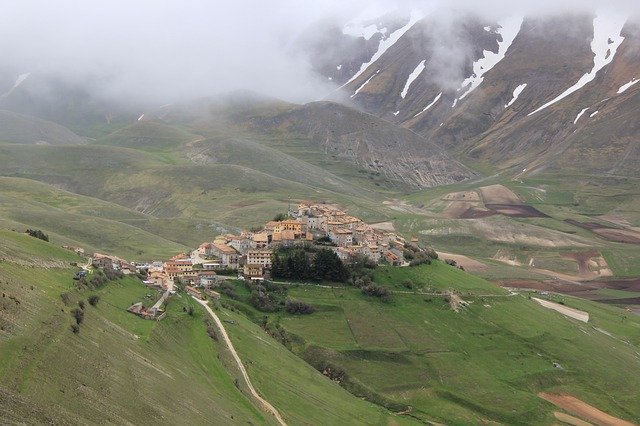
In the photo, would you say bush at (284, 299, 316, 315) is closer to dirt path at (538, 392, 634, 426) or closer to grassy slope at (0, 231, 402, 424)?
grassy slope at (0, 231, 402, 424)

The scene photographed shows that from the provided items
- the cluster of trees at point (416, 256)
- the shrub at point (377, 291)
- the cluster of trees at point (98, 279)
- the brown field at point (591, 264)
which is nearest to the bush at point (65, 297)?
the cluster of trees at point (98, 279)

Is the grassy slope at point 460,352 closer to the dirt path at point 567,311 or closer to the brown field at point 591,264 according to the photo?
the dirt path at point 567,311

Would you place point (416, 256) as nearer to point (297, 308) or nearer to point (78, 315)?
point (297, 308)

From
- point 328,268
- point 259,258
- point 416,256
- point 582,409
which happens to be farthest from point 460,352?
point 259,258

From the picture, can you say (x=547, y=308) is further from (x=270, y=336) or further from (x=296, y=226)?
(x=270, y=336)

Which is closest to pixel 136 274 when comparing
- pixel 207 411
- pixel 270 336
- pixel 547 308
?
pixel 270 336

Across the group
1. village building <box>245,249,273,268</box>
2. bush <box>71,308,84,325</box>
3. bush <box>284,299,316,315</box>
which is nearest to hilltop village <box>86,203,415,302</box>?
village building <box>245,249,273,268</box>
